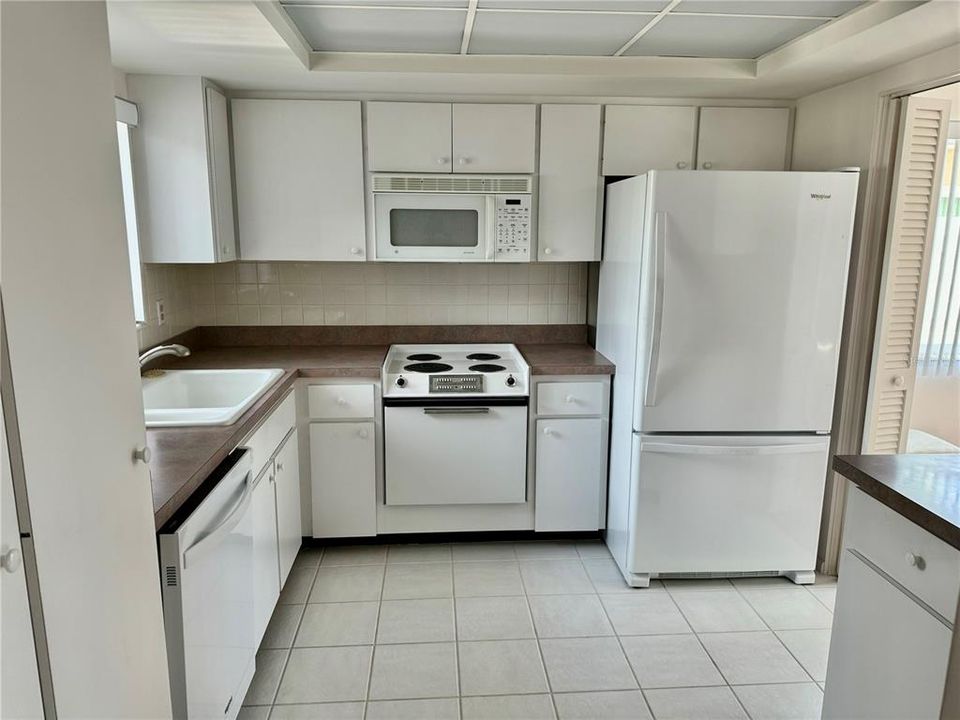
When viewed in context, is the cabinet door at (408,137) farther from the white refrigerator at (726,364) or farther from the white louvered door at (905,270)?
the white louvered door at (905,270)

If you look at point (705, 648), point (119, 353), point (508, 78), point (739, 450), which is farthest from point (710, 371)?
point (119, 353)

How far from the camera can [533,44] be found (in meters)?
2.51

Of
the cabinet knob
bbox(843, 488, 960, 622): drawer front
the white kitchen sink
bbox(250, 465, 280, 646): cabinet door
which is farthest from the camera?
the white kitchen sink

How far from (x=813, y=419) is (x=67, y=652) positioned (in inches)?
104

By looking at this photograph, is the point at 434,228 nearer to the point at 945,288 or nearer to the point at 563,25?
the point at 563,25

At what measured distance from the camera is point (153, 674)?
1.29 meters

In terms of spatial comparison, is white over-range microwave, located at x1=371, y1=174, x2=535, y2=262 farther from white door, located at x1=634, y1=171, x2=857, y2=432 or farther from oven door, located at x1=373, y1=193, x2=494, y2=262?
white door, located at x1=634, y1=171, x2=857, y2=432

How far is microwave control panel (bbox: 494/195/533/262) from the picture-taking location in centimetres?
304

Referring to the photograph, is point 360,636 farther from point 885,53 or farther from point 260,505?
point 885,53

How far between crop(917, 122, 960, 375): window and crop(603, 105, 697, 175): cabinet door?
1.09 meters

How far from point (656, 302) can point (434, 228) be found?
113 cm

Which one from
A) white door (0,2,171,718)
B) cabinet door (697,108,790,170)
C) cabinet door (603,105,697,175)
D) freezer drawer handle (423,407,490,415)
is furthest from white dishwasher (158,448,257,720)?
cabinet door (697,108,790,170)

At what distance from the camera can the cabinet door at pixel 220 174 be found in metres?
2.76

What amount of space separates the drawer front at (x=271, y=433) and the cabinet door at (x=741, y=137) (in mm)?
2208
